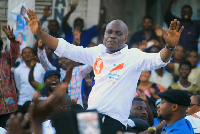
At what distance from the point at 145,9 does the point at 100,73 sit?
Result: 370 inches

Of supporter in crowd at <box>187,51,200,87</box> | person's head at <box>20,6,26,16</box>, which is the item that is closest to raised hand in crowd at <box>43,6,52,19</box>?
person's head at <box>20,6,26,16</box>

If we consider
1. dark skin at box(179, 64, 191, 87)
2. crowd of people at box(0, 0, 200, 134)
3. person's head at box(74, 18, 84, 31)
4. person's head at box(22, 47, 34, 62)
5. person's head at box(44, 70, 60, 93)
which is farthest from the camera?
person's head at box(74, 18, 84, 31)

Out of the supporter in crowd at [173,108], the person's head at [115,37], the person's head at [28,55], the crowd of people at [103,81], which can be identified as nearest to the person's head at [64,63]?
the crowd of people at [103,81]

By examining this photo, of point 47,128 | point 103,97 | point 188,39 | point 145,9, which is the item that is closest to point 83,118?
point 103,97

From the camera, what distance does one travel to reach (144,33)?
10.9m

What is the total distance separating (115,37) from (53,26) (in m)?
5.68

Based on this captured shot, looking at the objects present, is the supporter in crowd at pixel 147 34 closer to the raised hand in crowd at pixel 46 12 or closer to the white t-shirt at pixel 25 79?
the raised hand in crowd at pixel 46 12

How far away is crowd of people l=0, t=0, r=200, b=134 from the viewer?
366 cm

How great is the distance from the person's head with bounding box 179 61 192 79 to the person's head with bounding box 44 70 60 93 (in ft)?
7.76

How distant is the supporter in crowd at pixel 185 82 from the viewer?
9125mm

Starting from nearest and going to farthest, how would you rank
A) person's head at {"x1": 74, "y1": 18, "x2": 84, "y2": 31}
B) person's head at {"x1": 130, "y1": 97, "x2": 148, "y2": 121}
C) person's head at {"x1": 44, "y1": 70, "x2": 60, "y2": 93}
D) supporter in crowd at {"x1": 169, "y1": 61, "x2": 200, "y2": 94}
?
person's head at {"x1": 130, "y1": 97, "x2": 148, "y2": 121} < person's head at {"x1": 44, "y1": 70, "x2": 60, "y2": 93} < supporter in crowd at {"x1": 169, "y1": 61, "x2": 200, "y2": 94} < person's head at {"x1": 74, "y1": 18, "x2": 84, "y2": 31}

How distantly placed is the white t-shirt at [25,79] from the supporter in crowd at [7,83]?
1.15 m

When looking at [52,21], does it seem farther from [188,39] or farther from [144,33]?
[188,39]

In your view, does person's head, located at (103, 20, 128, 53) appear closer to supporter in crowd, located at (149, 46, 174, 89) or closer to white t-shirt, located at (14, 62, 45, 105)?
white t-shirt, located at (14, 62, 45, 105)
